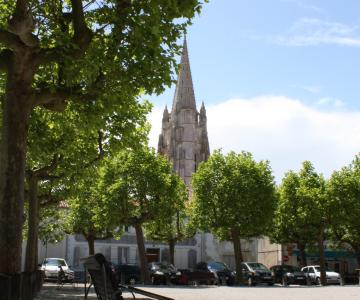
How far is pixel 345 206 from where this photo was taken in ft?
151

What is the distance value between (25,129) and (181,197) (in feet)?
104

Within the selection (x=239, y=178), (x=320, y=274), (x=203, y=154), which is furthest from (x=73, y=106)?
(x=203, y=154)

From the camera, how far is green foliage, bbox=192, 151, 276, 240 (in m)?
39.9

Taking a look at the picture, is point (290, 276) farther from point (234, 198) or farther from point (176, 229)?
point (176, 229)

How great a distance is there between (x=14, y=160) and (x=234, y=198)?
30.4 metres

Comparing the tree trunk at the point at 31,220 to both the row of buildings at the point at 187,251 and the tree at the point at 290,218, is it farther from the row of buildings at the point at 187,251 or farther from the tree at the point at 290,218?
the tree at the point at 290,218

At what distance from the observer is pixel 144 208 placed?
39.0 metres

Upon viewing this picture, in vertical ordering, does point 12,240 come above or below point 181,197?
below

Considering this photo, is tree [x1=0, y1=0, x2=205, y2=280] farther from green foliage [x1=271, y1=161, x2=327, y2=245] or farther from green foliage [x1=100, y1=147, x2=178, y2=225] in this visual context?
green foliage [x1=271, y1=161, x2=327, y2=245]

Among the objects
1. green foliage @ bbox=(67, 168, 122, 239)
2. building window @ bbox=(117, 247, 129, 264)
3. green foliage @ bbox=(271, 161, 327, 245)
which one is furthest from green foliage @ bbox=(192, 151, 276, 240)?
building window @ bbox=(117, 247, 129, 264)

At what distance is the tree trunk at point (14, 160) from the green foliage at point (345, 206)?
3722 cm

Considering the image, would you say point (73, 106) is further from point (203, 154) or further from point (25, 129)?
point (203, 154)

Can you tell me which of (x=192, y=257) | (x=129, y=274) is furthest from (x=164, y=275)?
(x=192, y=257)

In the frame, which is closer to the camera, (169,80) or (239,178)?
(169,80)
